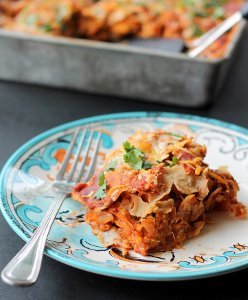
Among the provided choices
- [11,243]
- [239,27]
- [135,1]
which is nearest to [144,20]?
[135,1]

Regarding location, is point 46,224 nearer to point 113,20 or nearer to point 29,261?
point 29,261

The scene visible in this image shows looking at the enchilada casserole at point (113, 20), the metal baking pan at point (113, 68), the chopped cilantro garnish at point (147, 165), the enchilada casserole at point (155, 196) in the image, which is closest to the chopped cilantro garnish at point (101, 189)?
the enchilada casserole at point (155, 196)

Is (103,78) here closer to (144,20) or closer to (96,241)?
(144,20)

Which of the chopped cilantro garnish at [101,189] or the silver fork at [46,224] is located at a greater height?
the chopped cilantro garnish at [101,189]

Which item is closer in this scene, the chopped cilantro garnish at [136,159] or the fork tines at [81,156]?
the chopped cilantro garnish at [136,159]

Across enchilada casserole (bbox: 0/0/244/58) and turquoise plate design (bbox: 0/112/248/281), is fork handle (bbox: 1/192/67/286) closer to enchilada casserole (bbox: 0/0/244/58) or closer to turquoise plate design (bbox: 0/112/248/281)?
turquoise plate design (bbox: 0/112/248/281)

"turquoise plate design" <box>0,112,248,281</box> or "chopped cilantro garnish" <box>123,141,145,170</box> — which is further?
"chopped cilantro garnish" <box>123,141,145,170</box>

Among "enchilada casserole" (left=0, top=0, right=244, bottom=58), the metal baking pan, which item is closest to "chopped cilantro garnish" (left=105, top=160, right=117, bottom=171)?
the metal baking pan

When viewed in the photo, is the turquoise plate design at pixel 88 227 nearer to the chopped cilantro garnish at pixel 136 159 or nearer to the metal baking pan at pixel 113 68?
the chopped cilantro garnish at pixel 136 159
